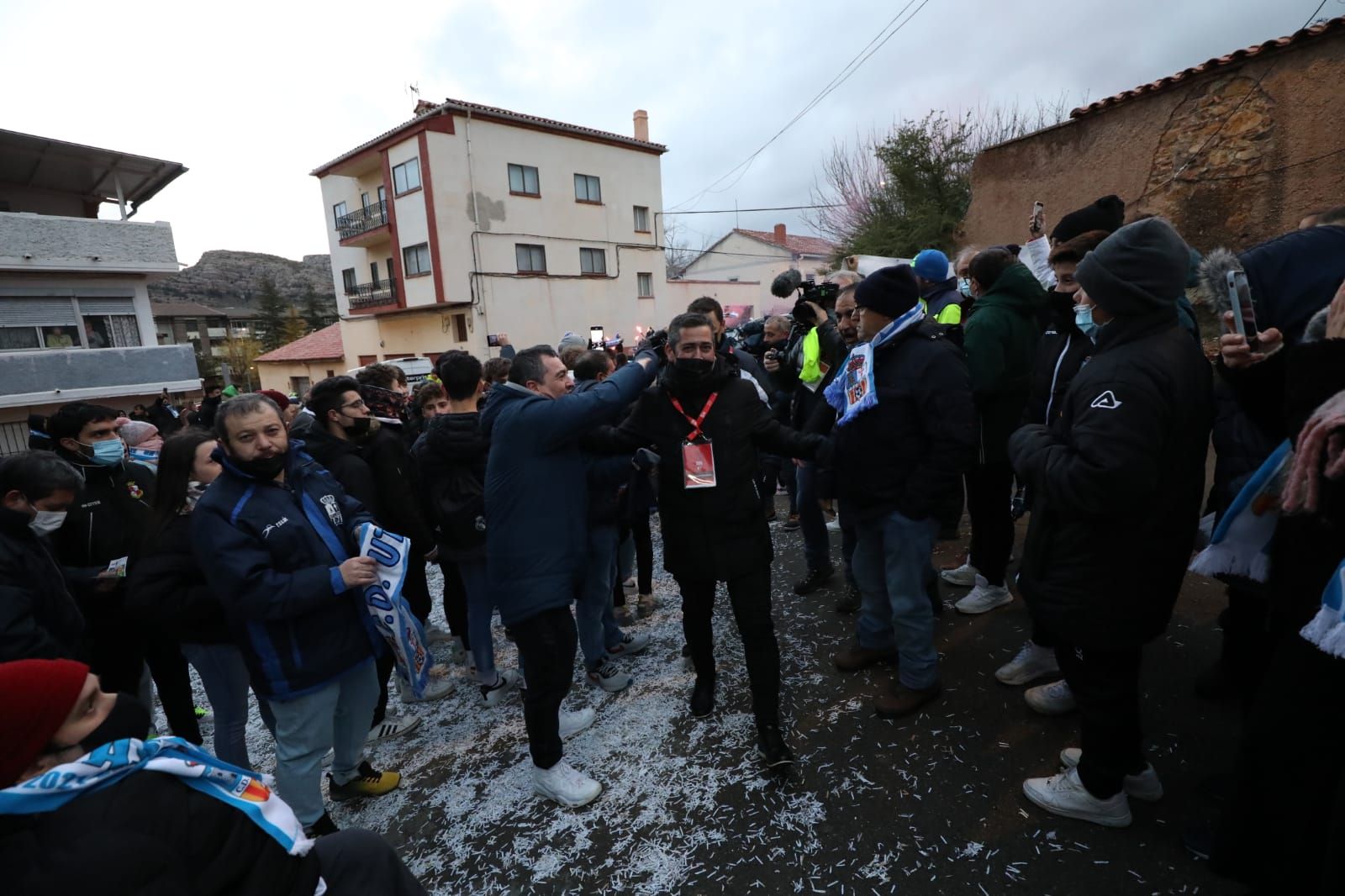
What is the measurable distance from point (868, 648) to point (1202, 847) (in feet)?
5.43

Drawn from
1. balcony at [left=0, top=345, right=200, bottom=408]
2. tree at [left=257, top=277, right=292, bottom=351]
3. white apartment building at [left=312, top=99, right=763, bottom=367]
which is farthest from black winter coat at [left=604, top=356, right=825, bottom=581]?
tree at [left=257, top=277, right=292, bottom=351]

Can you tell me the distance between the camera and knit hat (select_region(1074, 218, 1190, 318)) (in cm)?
203

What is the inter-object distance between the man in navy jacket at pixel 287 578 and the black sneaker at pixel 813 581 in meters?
3.11

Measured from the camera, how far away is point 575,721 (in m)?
3.42

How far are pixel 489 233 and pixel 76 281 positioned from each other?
1233 cm

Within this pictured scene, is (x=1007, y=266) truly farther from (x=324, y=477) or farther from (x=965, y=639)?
(x=324, y=477)

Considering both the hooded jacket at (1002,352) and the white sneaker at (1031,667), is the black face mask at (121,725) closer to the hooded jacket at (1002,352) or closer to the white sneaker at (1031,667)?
the white sneaker at (1031,667)

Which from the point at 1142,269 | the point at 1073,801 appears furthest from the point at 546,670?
the point at 1142,269

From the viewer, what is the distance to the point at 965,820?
95.0 inches

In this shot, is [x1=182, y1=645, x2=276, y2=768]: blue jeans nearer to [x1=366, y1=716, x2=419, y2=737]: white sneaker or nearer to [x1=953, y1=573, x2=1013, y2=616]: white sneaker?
[x1=366, y1=716, x2=419, y2=737]: white sneaker

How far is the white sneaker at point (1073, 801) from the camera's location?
226 cm

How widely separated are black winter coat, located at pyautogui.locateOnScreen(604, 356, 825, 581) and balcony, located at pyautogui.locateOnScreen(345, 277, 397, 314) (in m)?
25.9

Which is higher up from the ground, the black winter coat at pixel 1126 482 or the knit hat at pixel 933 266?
the knit hat at pixel 933 266

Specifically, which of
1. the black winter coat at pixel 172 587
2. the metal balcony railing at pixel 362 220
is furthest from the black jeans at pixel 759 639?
the metal balcony railing at pixel 362 220
